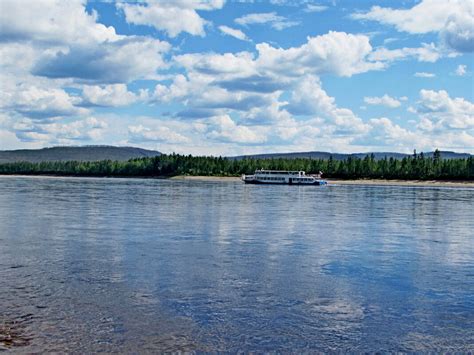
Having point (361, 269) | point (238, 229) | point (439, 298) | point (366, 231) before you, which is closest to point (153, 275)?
point (361, 269)

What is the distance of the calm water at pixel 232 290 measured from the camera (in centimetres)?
1817

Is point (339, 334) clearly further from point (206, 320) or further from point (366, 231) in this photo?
point (366, 231)

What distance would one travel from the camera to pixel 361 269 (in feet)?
98.1

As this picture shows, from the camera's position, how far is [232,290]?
24250mm

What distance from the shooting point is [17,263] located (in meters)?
29.3

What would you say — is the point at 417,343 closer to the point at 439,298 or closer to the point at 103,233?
the point at 439,298

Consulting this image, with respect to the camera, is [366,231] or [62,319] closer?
[62,319]

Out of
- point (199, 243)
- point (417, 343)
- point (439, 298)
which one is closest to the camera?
point (417, 343)

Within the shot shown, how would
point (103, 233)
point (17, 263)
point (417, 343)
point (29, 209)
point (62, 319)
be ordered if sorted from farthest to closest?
point (29, 209)
point (103, 233)
point (17, 263)
point (62, 319)
point (417, 343)

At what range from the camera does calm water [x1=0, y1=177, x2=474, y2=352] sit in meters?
18.2

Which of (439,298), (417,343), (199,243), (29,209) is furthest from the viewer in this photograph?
(29,209)

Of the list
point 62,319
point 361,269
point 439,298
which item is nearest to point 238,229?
point 361,269

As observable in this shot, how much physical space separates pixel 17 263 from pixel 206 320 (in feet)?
46.3

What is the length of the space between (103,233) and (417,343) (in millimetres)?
29953
